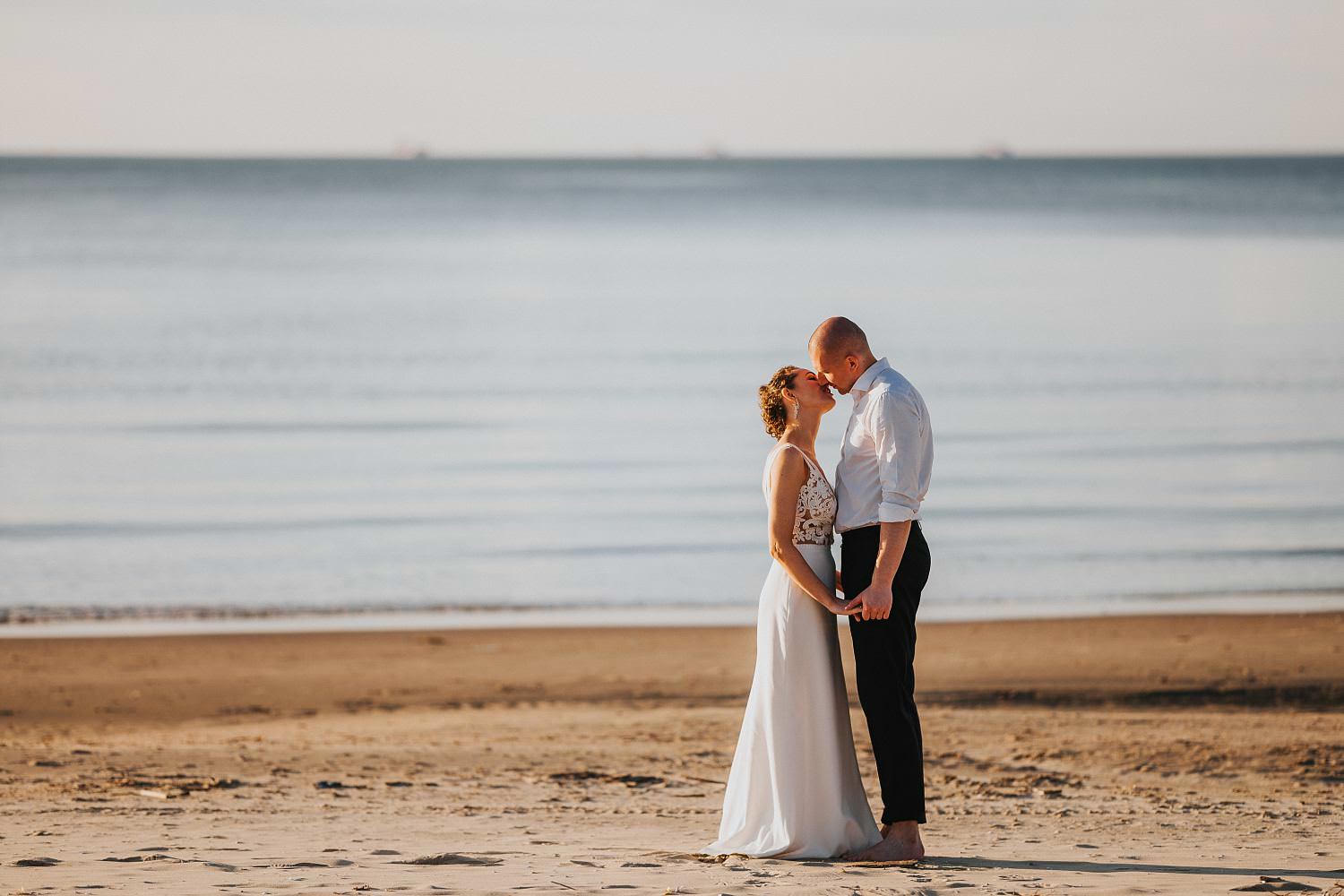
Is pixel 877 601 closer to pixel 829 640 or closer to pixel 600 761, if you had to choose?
pixel 829 640

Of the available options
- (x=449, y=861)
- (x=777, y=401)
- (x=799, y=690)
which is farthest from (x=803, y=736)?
(x=449, y=861)

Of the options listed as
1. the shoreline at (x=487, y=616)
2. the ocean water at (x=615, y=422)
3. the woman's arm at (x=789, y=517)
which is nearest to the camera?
the woman's arm at (x=789, y=517)

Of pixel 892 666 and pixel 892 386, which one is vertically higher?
pixel 892 386

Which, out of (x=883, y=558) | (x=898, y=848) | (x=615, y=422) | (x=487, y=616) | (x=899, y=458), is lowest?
(x=898, y=848)

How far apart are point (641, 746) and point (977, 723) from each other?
1910 millimetres

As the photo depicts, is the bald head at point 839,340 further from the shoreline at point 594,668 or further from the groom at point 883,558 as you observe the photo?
the shoreline at point 594,668

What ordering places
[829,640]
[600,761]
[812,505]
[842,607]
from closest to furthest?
[842,607], [812,505], [829,640], [600,761]

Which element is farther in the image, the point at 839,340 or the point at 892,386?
the point at 839,340

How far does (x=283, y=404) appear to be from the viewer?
25594mm

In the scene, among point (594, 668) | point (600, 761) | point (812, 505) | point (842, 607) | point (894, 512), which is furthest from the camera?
point (594, 668)

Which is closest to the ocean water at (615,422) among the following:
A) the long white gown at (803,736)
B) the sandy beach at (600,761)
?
the sandy beach at (600,761)

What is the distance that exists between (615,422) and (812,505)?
1790cm

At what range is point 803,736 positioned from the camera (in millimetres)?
5766

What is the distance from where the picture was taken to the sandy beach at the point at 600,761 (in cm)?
565
